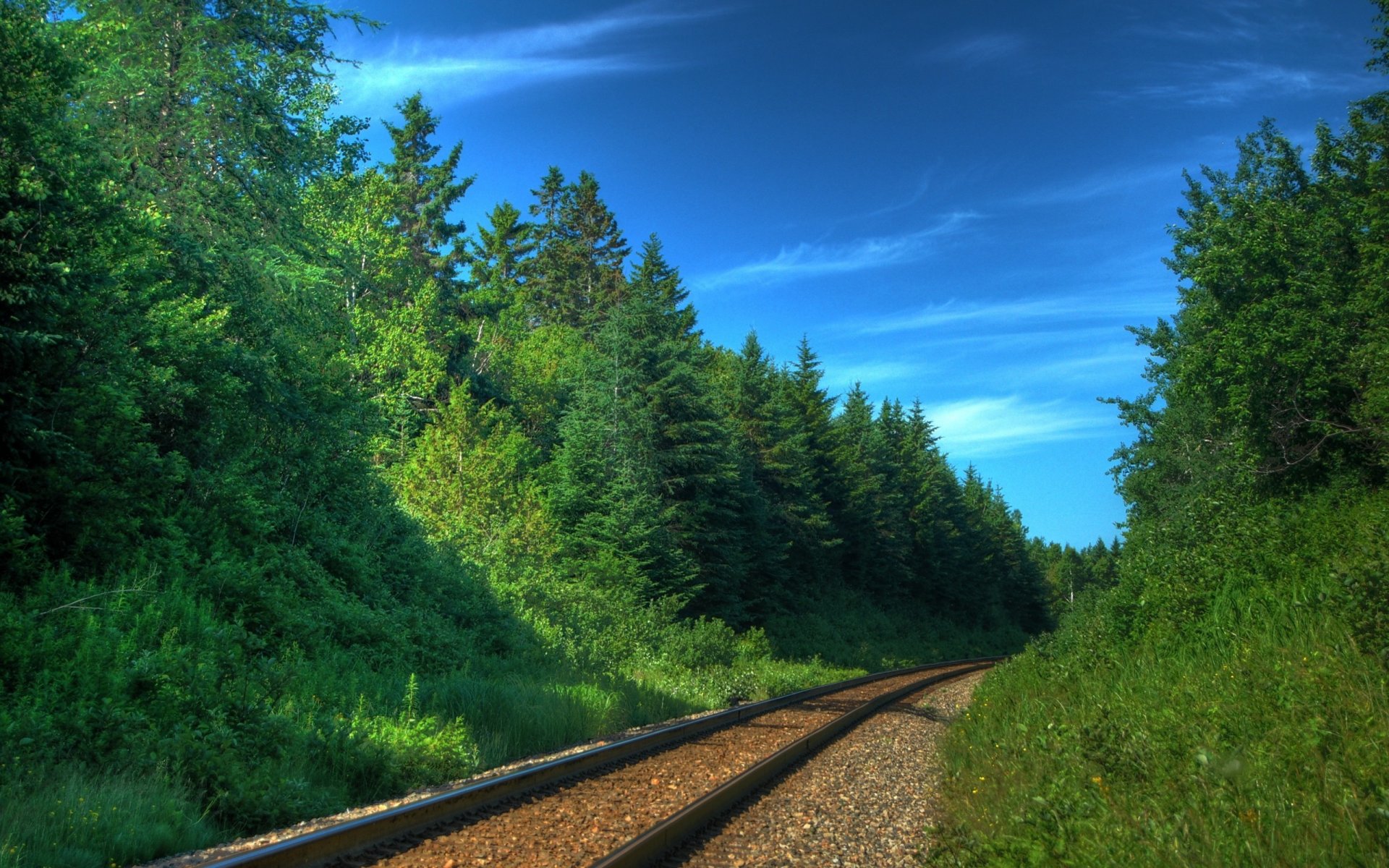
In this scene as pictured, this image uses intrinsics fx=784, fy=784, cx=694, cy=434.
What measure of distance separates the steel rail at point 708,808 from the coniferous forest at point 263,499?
10.9 feet

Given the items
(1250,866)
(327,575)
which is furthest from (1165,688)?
(327,575)

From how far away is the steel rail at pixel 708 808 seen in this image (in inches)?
213

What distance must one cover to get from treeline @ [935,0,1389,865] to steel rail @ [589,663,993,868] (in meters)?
1.95

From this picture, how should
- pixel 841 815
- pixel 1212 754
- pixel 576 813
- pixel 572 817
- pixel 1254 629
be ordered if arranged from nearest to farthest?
pixel 1212 754 < pixel 572 817 < pixel 576 813 < pixel 841 815 < pixel 1254 629

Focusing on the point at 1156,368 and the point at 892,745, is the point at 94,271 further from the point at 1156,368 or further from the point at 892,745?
the point at 1156,368

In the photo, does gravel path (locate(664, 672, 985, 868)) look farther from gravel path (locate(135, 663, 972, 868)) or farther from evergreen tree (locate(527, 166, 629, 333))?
evergreen tree (locate(527, 166, 629, 333))

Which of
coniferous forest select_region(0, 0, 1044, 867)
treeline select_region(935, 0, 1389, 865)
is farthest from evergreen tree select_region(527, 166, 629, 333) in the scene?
treeline select_region(935, 0, 1389, 865)

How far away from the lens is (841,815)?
24.6ft

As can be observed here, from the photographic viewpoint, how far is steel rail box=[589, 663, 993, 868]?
17.8ft

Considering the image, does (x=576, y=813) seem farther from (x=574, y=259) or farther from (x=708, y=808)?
(x=574, y=259)

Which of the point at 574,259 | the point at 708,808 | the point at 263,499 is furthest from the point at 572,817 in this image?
the point at 574,259

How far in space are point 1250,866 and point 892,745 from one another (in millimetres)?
7913

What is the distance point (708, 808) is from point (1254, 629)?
7009mm

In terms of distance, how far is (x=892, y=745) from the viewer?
39.1 ft
